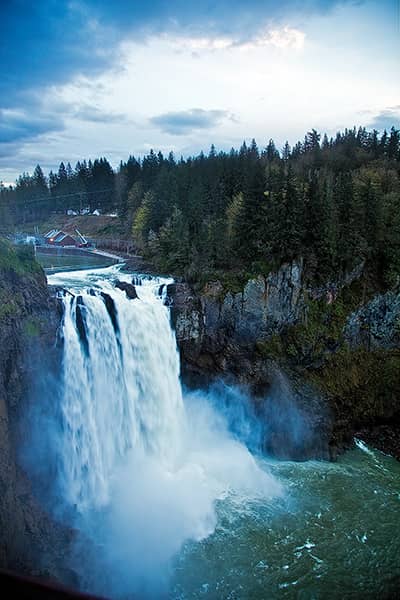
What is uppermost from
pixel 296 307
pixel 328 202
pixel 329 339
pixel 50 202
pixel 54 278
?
pixel 50 202

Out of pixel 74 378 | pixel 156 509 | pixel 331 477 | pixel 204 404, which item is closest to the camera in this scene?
pixel 156 509

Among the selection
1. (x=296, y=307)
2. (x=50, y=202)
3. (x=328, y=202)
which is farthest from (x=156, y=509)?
(x=50, y=202)

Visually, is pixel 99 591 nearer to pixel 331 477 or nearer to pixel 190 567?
pixel 190 567

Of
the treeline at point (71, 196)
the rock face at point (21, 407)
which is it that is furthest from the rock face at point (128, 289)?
the treeline at point (71, 196)

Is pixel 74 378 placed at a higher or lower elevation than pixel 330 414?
higher

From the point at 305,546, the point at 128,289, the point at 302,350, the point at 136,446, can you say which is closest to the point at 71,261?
the point at 128,289

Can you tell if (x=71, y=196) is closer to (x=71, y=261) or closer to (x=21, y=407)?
(x=71, y=261)
